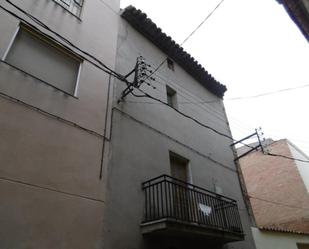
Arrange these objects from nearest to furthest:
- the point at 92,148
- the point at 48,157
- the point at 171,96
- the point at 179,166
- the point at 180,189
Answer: the point at 48,157, the point at 92,148, the point at 180,189, the point at 179,166, the point at 171,96

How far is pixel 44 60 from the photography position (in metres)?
5.90

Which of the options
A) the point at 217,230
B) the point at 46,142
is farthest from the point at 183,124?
the point at 46,142

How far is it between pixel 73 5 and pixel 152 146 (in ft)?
16.6

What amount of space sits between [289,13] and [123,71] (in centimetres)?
491

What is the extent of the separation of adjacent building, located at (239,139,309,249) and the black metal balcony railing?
22.5 ft

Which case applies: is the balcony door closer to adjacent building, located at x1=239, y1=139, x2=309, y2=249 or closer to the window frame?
the window frame

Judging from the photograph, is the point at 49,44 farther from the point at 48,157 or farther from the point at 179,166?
the point at 179,166

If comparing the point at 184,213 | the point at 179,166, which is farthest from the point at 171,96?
the point at 184,213

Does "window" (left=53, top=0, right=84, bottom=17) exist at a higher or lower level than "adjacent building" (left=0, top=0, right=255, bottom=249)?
higher

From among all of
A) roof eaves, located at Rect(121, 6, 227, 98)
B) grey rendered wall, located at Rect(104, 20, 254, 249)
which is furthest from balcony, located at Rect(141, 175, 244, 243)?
roof eaves, located at Rect(121, 6, 227, 98)

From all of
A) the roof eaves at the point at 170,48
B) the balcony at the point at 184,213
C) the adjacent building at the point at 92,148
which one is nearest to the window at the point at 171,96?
the adjacent building at the point at 92,148

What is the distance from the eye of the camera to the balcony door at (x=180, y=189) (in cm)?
625

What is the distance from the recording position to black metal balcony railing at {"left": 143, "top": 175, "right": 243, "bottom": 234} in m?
5.93

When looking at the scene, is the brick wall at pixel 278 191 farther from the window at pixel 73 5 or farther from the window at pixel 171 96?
the window at pixel 73 5
